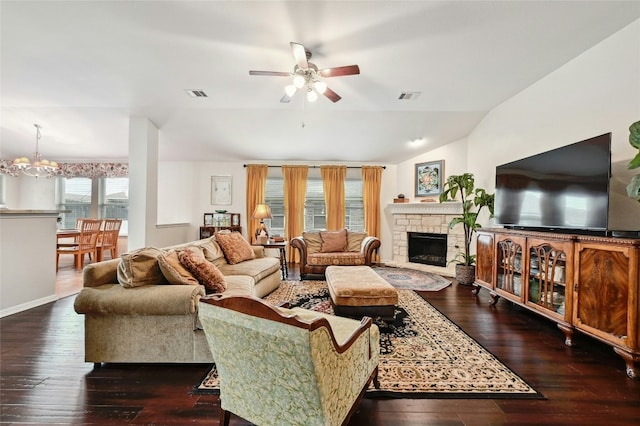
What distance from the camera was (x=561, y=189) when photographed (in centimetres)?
268

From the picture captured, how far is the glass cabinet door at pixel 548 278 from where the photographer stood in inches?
99.0

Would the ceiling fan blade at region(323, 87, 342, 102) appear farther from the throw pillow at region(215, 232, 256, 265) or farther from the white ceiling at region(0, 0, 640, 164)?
the throw pillow at region(215, 232, 256, 265)

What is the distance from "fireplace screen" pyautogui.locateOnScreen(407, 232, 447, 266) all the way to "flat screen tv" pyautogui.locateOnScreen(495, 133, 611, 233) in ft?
6.88

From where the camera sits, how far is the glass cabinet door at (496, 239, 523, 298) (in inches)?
120

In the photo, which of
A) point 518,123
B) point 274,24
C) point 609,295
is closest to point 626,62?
point 518,123

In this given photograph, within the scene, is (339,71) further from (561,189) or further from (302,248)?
(302,248)

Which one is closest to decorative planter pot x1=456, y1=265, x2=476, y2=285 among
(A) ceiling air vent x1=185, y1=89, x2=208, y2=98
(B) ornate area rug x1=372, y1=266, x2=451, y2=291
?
(B) ornate area rug x1=372, y1=266, x2=451, y2=291

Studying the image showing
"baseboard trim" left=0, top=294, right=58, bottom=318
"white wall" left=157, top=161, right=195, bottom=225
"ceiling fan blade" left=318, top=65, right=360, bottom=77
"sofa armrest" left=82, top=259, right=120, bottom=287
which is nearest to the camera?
"sofa armrest" left=82, top=259, right=120, bottom=287

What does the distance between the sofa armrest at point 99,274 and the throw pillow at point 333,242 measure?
128 inches

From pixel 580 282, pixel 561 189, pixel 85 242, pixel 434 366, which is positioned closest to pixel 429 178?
pixel 561 189

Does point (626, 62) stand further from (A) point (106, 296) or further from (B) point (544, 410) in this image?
(A) point (106, 296)

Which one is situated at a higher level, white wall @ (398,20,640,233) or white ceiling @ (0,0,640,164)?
white ceiling @ (0,0,640,164)

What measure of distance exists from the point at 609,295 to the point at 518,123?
2645 millimetres

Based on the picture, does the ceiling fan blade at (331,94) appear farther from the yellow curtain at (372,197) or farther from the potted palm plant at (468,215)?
the yellow curtain at (372,197)
